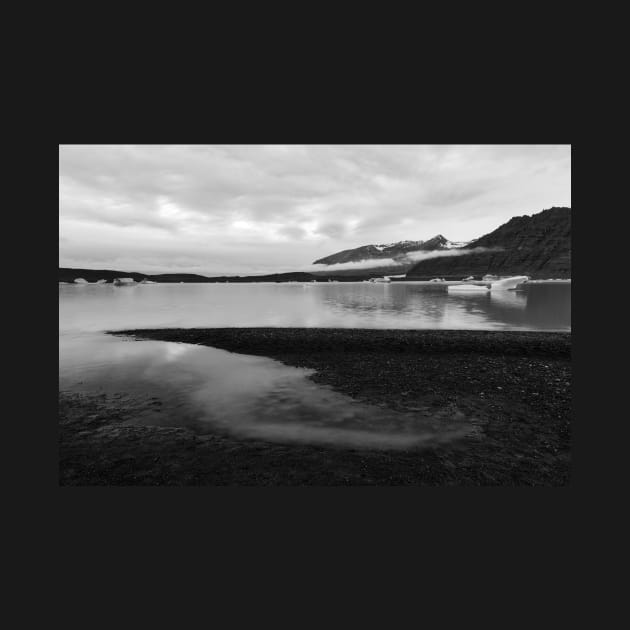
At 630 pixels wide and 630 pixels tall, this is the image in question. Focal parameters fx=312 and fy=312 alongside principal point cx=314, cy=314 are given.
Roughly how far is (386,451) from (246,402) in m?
6.63

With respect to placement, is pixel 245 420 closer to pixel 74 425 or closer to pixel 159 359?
→ pixel 74 425

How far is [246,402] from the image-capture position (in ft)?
44.8

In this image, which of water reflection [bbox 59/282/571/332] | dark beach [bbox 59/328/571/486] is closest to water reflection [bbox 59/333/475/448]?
dark beach [bbox 59/328/571/486]

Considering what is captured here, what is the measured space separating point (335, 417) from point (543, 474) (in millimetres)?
6529

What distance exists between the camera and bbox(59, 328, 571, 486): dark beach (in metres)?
8.49

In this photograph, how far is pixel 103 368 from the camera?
1927cm

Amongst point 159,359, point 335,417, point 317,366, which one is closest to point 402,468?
point 335,417

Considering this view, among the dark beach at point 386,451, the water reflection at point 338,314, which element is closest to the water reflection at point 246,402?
the dark beach at point 386,451

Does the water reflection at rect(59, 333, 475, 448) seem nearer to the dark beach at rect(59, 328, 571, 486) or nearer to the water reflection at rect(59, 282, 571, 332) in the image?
the dark beach at rect(59, 328, 571, 486)

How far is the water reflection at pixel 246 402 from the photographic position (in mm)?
10828

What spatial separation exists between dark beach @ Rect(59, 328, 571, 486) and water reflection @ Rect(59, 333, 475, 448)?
24.9 inches

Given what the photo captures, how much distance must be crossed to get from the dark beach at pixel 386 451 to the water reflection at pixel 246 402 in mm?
633

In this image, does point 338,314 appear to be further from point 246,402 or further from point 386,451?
point 386,451

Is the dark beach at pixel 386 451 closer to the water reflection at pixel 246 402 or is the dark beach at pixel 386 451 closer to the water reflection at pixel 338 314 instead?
the water reflection at pixel 246 402
